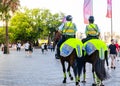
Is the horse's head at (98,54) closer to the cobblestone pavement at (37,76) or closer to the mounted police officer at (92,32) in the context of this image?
the mounted police officer at (92,32)

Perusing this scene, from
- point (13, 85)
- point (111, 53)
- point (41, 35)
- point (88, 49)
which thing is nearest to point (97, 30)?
point (88, 49)

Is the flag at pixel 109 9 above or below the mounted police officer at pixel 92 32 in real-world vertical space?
above

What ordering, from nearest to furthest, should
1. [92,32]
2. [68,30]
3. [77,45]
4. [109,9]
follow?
[77,45], [92,32], [68,30], [109,9]

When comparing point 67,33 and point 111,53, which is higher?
point 67,33

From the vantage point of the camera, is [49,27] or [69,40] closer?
[69,40]

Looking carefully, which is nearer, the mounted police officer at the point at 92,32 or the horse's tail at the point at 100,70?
the horse's tail at the point at 100,70

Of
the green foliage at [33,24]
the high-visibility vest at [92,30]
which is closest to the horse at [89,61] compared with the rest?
the high-visibility vest at [92,30]

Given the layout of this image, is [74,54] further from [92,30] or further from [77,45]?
[92,30]

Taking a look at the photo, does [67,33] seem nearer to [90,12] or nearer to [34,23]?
[90,12]

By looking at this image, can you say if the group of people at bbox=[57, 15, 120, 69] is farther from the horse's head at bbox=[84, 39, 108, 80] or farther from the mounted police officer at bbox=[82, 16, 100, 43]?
Result: the horse's head at bbox=[84, 39, 108, 80]

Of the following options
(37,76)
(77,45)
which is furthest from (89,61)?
(37,76)

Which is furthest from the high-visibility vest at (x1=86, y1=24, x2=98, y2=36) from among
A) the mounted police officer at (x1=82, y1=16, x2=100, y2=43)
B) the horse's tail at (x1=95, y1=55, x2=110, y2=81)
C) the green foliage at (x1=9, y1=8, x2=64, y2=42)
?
the green foliage at (x1=9, y1=8, x2=64, y2=42)

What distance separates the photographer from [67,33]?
13336mm

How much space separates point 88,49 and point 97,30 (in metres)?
0.70
